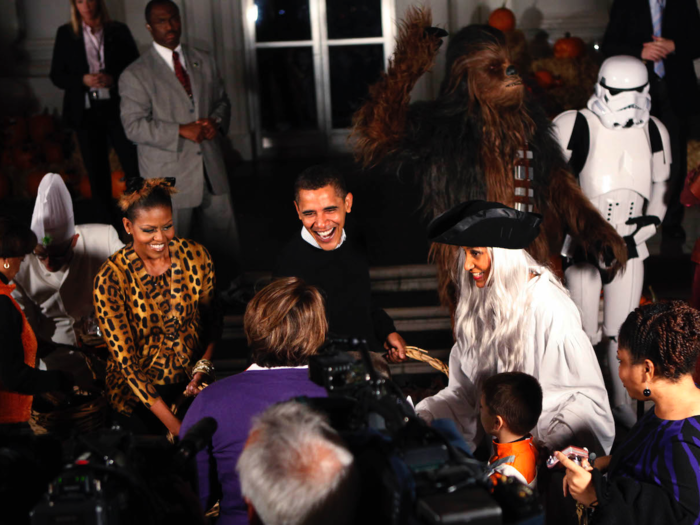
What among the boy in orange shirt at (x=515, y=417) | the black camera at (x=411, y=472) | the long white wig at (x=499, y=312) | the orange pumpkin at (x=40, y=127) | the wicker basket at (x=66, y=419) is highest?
the orange pumpkin at (x=40, y=127)

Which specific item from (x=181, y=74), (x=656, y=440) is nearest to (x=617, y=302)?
(x=656, y=440)

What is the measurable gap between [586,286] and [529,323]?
5.38ft

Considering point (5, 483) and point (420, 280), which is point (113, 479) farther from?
point (420, 280)

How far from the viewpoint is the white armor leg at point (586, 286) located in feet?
13.4

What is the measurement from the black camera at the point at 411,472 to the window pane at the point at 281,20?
7854 mm

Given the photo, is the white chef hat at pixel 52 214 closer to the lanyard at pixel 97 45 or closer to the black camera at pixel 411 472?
the lanyard at pixel 97 45

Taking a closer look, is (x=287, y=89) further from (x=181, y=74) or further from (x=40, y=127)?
(x=181, y=74)

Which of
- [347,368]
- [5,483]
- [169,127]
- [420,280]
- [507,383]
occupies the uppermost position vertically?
[169,127]

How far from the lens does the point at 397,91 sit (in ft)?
12.0

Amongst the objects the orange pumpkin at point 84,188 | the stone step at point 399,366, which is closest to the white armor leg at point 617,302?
the stone step at point 399,366

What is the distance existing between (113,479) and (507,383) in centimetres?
140

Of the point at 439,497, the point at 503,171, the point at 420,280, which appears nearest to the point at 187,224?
the point at 420,280

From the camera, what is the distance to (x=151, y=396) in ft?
9.21

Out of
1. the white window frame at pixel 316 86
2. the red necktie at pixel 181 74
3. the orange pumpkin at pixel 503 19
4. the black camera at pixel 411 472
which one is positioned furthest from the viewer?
the white window frame at pixel 316 86
